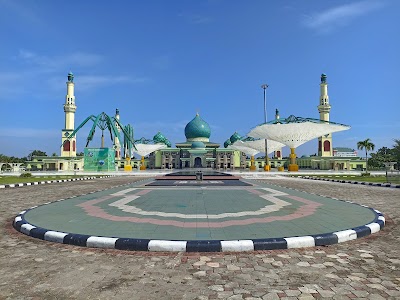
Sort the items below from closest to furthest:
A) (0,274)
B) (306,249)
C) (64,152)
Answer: (0,274) < (306,249) < (64,152)

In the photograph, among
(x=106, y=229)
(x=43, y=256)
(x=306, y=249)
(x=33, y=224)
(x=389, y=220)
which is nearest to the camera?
(x=43, y=256)

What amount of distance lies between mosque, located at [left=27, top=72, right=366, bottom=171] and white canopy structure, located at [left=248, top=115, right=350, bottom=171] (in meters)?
25.0

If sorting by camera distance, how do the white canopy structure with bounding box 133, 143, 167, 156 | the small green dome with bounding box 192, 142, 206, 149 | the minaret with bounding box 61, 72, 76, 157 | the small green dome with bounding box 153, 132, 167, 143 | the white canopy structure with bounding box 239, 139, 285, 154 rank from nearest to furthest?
1. the white canopy structure with bounding box 239, 139, 285, 154
2. the minaret with bounding box 61, 72, 76, 157
3. the white canopy structure with bounding box 133, 143, 167, 156
4. the small green dome with bounding box 192, 142, 206, 149
5. the small green dome with bounding box 153, 132, 167, 143

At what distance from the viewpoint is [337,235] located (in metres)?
6.39

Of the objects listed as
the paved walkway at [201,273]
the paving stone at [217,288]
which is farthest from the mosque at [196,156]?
the paving stone at [217,288]

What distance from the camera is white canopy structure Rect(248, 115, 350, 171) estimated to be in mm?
48812

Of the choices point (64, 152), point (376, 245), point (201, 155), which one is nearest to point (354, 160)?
Result: point (201, 155)

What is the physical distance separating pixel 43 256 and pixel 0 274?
37.8 inches

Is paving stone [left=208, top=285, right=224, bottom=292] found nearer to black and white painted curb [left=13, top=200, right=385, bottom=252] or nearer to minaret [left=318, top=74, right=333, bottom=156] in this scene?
black and white painted curb [left=13, top=200, right=385, bottom=252]

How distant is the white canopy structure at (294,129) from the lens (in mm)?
48812

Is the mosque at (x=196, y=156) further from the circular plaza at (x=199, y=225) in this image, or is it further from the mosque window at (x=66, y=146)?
the circular plaza at (x=199, y=225)

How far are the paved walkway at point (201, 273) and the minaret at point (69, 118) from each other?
80743 millimetres

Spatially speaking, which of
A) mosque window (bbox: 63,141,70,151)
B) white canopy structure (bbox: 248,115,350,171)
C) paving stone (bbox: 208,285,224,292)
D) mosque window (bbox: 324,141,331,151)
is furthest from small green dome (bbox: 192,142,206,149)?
paving stone (bbox: 208,285,224,292)

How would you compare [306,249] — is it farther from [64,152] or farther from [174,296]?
[64,152]
